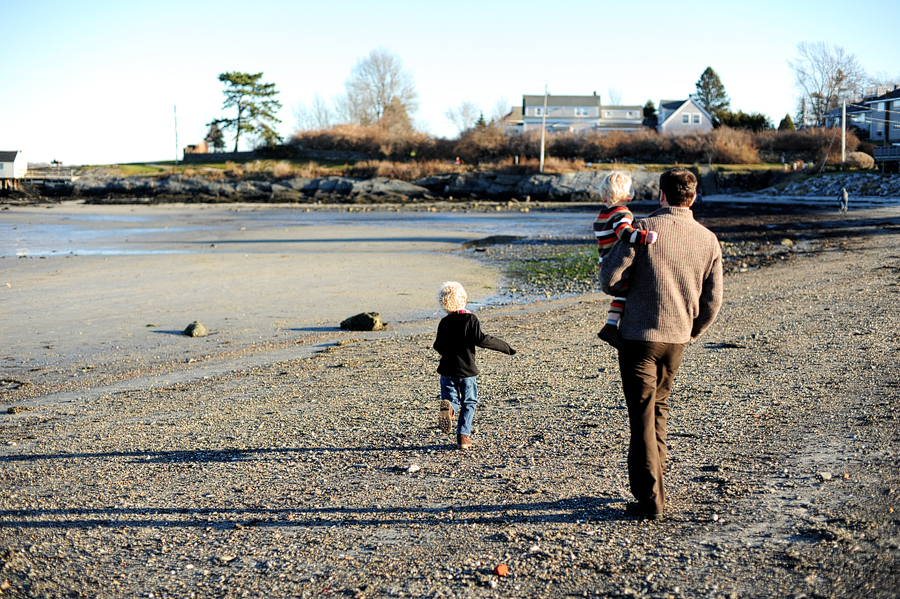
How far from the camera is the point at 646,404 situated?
167 inches

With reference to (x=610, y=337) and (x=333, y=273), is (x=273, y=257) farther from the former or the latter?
(x=610, y=337)

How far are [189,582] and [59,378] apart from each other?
22.0 ft

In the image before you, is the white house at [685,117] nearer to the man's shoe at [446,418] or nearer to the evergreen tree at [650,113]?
the evergreen tree at [650,113]

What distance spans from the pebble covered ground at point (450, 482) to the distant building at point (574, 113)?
305ft

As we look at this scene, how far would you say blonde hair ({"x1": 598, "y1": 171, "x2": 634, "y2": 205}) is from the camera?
437 cm

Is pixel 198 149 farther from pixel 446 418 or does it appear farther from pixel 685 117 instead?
pixel 446 418

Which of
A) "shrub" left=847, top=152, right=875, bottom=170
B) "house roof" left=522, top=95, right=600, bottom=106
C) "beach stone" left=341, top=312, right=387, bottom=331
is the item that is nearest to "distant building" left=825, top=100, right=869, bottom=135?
"shrub" left=847, top=152, right=875, bottom=170

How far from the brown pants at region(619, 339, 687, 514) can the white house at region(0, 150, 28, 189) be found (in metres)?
98.8

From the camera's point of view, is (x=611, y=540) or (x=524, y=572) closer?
(x=524, y=572)

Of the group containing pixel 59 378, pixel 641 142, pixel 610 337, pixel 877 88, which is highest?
pixel 877 88

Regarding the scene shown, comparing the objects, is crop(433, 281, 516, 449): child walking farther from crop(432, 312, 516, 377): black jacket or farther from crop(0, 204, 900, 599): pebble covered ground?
crop(0, 204, 900, 599): pebble covered ground

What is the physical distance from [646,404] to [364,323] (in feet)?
27.8

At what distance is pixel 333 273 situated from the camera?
65.4 feet

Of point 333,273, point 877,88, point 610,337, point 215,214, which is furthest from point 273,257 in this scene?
point 877,88
